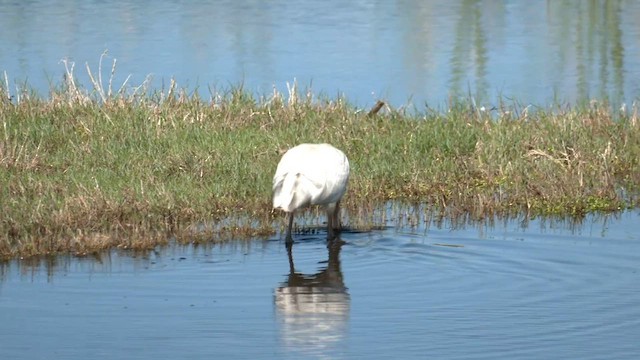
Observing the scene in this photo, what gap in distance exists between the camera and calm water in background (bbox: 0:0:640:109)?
20266mm

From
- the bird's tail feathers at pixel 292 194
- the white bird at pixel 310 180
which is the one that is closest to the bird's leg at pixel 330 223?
the white bird at pixel 310 180

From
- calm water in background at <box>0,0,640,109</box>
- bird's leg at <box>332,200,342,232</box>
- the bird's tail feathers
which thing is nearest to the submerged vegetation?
bird's leg at <box>332,200,342,232</box>

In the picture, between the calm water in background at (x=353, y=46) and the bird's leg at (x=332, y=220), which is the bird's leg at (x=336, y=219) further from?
the calm water in background at (x=353, y=46)

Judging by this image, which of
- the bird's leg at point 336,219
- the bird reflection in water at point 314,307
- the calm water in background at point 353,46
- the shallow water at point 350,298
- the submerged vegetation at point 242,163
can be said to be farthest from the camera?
the calm water in background at point 353,46

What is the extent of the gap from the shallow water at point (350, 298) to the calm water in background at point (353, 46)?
6953 mm

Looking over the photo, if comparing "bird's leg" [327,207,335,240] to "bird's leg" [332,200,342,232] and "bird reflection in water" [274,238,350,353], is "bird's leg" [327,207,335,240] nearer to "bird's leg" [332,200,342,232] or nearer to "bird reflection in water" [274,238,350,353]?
"bird's leg" [332,200,342,232]

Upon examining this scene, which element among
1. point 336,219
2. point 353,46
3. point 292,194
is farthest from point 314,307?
→ point 353,46

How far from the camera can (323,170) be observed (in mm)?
10258

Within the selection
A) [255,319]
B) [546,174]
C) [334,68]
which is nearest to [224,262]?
[255,319]

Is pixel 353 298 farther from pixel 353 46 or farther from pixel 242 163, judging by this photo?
pixel 353 46

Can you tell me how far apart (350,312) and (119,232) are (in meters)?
2.49

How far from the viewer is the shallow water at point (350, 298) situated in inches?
307

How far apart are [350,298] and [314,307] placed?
264 mm

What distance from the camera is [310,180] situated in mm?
10188
